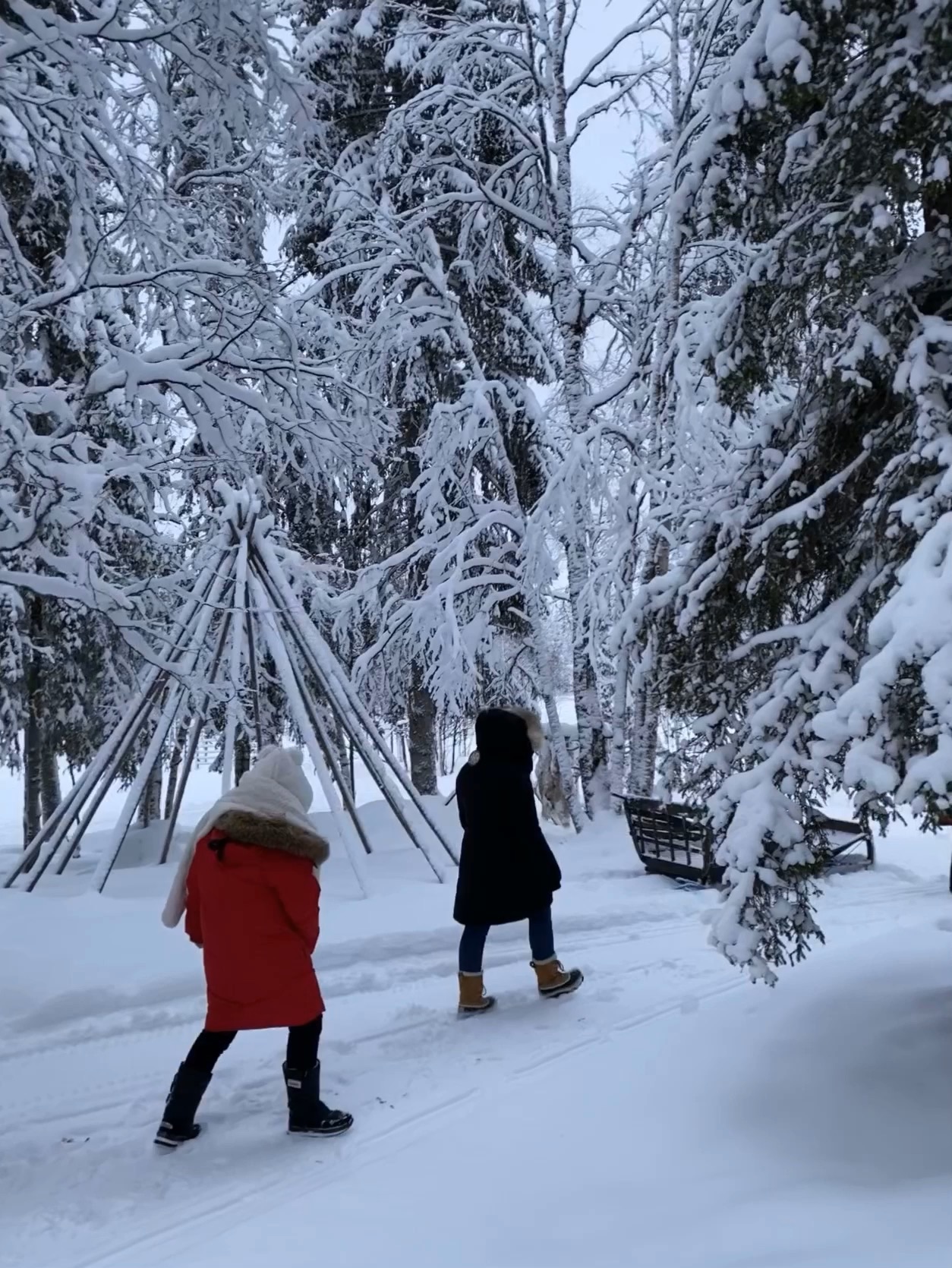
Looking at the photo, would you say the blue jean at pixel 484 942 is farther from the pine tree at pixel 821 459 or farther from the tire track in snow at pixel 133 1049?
the pine tree at pixel 821 459

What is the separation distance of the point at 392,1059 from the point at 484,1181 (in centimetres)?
134

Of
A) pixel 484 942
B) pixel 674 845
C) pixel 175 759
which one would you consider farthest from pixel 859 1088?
pixel 175 759

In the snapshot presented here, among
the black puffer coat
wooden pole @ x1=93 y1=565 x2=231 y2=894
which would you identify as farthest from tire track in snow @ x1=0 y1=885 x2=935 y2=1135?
wooden pole @ x1=93 y1=565 x2=231 y2=894

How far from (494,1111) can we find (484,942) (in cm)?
132

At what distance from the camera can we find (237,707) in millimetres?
7695

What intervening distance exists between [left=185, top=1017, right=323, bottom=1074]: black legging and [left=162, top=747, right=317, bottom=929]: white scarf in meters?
0.53

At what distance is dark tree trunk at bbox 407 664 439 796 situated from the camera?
49.6ft

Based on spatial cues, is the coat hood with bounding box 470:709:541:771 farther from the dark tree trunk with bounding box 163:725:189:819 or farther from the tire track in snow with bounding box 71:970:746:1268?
the dark tree trunk with bounding box 163:725:189:819

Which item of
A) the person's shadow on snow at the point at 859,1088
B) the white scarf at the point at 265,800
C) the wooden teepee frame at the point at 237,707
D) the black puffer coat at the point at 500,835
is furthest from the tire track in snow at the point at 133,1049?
the wooden teepee frame at the point at 237,707

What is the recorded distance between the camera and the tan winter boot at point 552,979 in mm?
5484

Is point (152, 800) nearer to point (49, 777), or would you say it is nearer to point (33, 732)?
point (49, 777)

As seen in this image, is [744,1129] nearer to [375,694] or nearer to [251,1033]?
[251,1033]

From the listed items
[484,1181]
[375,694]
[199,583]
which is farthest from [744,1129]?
[375,694]

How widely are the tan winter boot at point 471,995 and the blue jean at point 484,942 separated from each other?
35 millimetres
